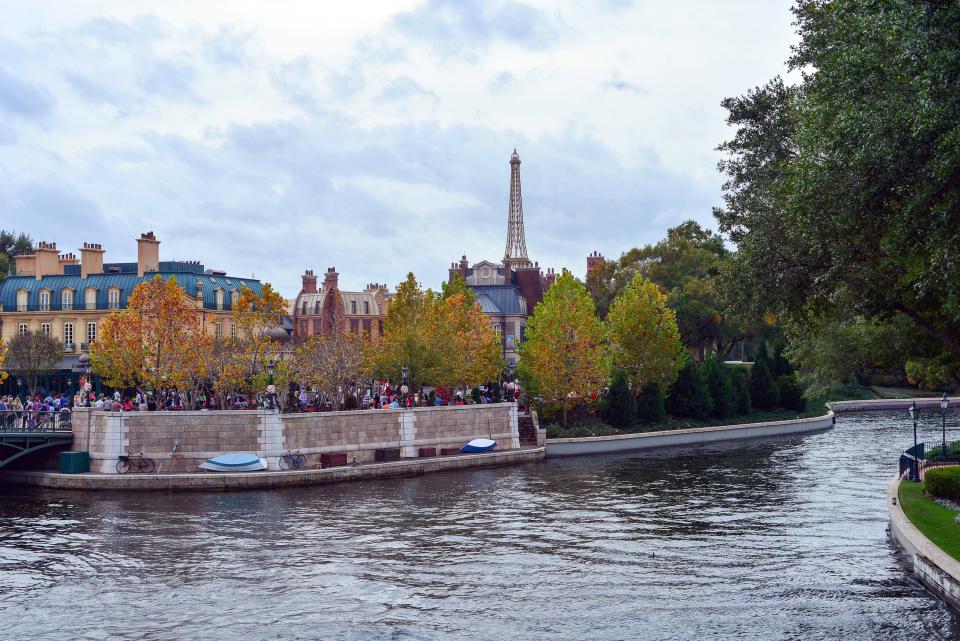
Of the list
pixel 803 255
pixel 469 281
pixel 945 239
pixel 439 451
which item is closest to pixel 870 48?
pixel 945 239

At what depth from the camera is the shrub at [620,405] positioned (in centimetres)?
6500

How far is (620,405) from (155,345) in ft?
92.5

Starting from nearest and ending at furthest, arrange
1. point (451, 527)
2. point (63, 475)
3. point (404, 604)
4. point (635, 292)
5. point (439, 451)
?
point (404, 604), point (451, 527), point (63, 475), point (439, 451), point (635, 292)

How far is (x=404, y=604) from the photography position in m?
25.6

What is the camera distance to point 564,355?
6400 cm

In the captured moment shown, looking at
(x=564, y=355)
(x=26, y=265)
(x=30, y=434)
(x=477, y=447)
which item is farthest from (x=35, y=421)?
(x=26, y=265)

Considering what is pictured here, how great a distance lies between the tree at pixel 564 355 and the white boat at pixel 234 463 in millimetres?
22746

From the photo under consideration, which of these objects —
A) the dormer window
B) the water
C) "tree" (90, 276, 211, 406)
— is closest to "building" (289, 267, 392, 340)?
the dormer window

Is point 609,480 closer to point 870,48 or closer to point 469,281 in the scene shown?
point 870,48

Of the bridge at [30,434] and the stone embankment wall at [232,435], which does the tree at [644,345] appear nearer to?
the stone embankment wall at [232,435]

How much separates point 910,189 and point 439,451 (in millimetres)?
32444

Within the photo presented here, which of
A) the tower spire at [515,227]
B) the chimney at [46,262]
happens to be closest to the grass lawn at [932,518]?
the chimney at [46,262]

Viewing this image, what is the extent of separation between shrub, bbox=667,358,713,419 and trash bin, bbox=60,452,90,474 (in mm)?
39345

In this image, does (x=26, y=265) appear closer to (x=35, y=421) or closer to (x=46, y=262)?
(x=46, y=262)
